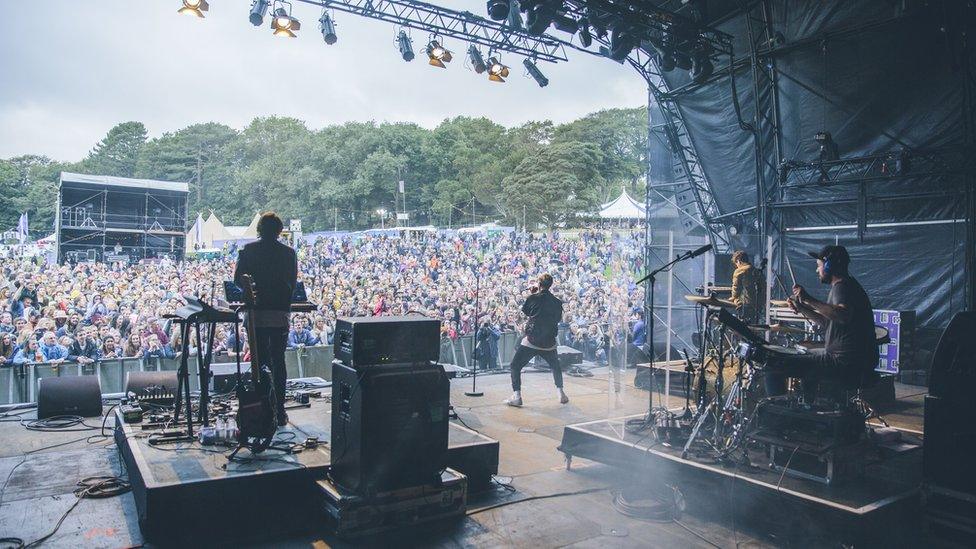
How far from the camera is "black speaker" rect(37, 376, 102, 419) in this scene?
5395mm

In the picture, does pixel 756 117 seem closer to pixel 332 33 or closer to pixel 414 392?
pixel 332 33

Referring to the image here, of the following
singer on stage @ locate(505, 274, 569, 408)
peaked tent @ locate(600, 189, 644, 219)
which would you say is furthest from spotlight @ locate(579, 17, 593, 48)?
peaked tent @ locate(600, 189, 644, 219)

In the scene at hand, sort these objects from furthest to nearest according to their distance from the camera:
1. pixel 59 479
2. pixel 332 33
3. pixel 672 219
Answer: pixel 672 219, pixel 332 33, pixel 59 479

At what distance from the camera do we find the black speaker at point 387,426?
318 centimetres

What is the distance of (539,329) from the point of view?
6.59m

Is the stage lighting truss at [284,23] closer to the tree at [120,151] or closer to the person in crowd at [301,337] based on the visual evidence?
the person in crowd at [301,337]

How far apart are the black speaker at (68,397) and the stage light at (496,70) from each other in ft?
21.9

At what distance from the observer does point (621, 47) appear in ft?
26.9

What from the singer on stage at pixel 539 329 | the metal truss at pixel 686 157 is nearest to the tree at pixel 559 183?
the metal truss at pixel 686 157

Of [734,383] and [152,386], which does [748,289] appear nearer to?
[734,383]

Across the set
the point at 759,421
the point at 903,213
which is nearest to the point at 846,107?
the point at 903,213

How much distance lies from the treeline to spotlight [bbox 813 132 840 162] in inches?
726

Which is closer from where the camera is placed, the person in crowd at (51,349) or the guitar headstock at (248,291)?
the guitar headstock at (248,291)

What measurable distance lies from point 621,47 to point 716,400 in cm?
563
